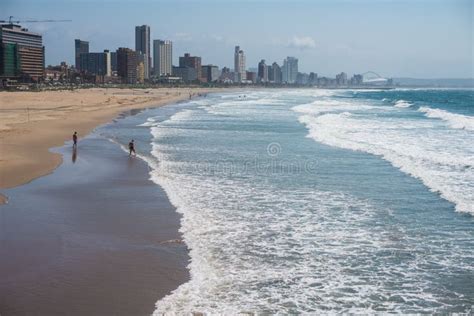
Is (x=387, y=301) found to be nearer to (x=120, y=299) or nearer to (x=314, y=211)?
(x=120, y=299)

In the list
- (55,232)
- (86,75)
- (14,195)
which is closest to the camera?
(55,232)

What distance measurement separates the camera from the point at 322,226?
12.2 m

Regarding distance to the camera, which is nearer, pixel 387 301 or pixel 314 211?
pixel 387 301

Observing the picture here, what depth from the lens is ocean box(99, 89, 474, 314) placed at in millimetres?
8430

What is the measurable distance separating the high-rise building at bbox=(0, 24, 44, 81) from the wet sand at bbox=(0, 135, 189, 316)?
114782 mm

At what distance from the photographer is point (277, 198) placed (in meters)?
15.0

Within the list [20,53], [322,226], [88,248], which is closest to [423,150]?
[322,226]

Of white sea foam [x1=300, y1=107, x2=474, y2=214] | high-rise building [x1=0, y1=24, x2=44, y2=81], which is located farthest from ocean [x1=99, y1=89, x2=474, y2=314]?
high-rise building [x1=0, y1=24, x2=44, y2=81]

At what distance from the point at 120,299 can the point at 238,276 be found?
6.73 feet

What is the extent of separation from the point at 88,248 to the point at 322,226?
4.96m

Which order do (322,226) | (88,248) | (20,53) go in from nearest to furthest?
(88,248) < (322,226) < (20,53)

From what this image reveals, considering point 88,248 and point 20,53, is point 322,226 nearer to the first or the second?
point 88,248

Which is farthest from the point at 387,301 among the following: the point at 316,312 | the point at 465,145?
the point at 465,145

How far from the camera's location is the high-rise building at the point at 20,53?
126500 mm
